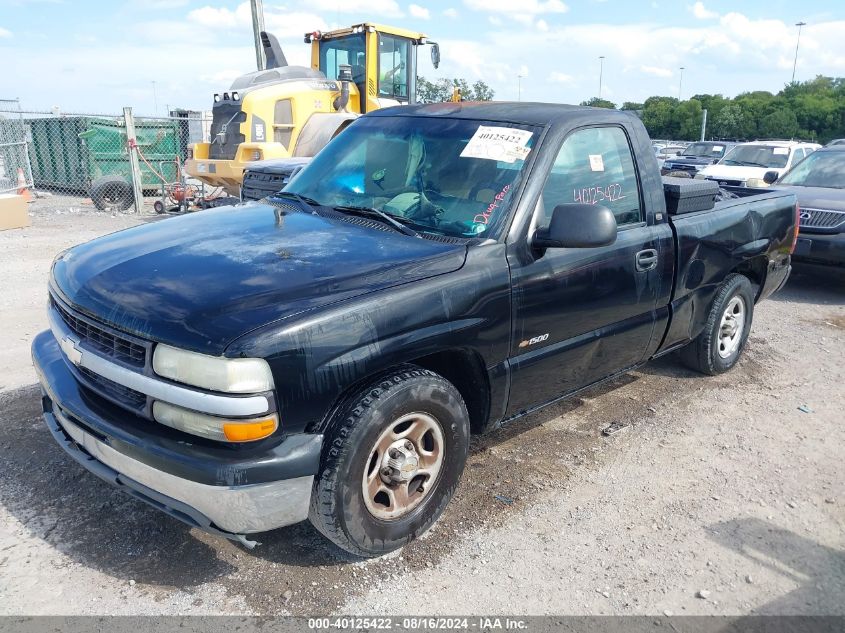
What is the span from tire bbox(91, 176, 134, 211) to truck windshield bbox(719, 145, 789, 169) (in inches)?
486

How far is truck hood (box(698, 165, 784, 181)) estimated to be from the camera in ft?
43.2

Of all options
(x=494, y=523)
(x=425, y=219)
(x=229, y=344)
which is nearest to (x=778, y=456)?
(x=494, y=523)

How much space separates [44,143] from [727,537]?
18150 millimetres

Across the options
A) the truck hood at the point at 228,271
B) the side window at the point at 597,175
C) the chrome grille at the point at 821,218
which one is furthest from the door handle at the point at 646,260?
the chrome grille at the point at 821,218

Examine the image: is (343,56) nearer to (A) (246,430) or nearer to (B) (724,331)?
(B) (724,331)

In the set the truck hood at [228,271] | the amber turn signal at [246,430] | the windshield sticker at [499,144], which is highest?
the windshield sticker at [499,144]

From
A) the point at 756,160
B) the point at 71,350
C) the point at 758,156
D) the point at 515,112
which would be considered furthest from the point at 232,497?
the point at 758,156

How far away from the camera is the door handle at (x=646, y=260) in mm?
3840

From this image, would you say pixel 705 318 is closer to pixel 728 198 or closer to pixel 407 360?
pixel 728 198

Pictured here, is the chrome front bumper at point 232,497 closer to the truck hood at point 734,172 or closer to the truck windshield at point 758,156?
the truck hood at point 734,172

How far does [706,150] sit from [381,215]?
70.0 ft

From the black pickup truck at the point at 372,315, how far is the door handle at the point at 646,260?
14 mm

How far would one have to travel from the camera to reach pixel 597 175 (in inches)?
149

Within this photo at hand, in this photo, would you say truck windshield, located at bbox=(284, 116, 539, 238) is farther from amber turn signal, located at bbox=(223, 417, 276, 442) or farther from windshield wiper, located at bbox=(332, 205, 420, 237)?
amber turn signal, located at bbox=(223, 417, 276, 442)
